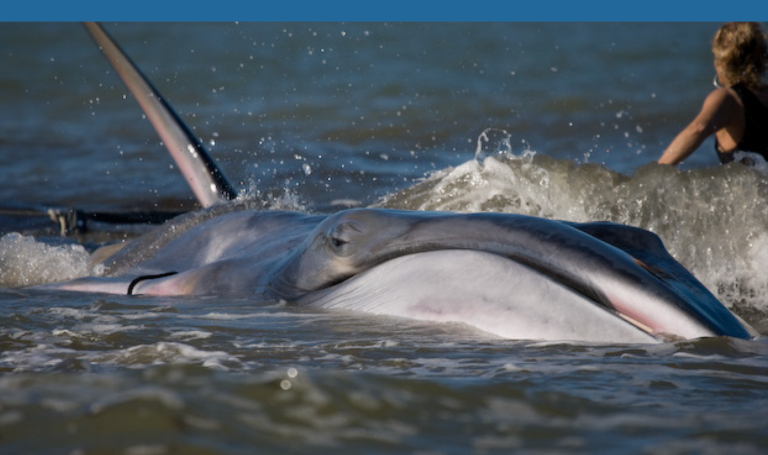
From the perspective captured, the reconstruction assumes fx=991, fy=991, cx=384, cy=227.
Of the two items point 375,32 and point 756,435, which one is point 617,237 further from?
point 375,32

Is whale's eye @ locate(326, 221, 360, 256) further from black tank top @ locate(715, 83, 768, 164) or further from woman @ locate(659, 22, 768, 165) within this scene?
black tank top @ locate(715, 83, 768, 164)

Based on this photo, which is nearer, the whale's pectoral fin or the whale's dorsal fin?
the whale's pectoral fin

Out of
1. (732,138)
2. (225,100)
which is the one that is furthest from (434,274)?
(225,100)

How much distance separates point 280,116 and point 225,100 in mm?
2565

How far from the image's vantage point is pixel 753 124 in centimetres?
761

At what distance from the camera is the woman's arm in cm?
736

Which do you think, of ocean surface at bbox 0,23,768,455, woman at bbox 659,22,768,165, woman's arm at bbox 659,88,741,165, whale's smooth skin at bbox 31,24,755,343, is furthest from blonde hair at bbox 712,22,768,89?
whale's smooth skin at bbox 31,24,755,343

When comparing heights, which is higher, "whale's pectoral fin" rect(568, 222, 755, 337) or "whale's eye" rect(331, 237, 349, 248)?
"whale's eye" rect(331, 237, 349, 248)

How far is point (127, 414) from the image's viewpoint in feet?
6.73

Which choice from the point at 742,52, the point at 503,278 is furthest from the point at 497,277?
the point at 742,52

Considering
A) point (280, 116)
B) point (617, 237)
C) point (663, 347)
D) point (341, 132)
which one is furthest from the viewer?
point (280, 116)

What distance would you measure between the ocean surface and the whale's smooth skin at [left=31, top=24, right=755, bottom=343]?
75mm

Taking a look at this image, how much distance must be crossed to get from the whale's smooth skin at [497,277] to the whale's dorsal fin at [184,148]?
6.57 feet

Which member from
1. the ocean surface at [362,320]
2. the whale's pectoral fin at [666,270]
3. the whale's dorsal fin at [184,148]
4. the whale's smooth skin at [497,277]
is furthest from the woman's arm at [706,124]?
the whale's pectoral fin at [666,270]
